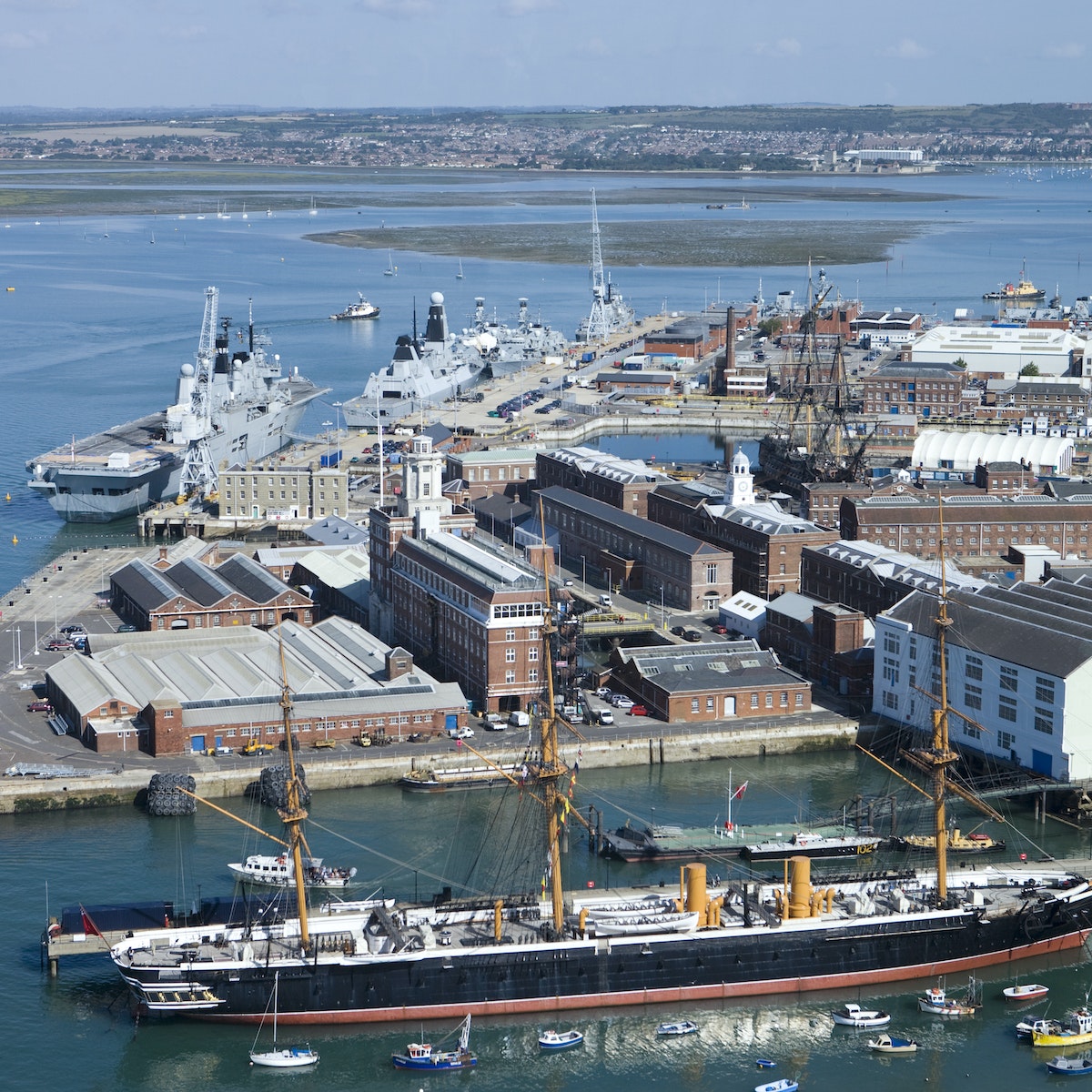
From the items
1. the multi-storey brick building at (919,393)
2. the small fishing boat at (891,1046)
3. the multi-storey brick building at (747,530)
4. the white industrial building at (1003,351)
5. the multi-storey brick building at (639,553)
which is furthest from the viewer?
the white industrial building at (1003,351)

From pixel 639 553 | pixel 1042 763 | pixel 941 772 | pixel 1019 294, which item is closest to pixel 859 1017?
pixel 941 772

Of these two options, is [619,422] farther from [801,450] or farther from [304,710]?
[304,710]

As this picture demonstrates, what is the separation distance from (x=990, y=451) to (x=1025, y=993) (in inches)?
1360

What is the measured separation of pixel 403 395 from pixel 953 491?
81.1ft

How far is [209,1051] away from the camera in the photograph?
74.6 ft

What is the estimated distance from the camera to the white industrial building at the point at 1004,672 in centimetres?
3020

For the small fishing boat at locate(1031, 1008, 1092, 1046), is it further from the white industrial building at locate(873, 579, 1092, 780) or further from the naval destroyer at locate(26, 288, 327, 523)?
the naval destroyer at locate(26, 288, 327, 523)

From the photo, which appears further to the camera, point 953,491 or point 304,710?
point 953,491

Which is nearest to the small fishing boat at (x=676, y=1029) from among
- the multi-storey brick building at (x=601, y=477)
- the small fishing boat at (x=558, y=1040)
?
the small fishing boat at (x=558, y=1040)

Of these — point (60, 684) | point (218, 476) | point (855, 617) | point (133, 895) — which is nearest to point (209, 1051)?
point (133, 895)

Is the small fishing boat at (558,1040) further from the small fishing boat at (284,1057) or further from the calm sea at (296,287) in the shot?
the calm sea at (296,287)

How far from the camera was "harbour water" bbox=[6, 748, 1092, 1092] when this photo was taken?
22266 millimetres

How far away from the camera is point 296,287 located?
377 ft

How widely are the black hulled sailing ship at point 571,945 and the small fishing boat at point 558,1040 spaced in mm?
772
